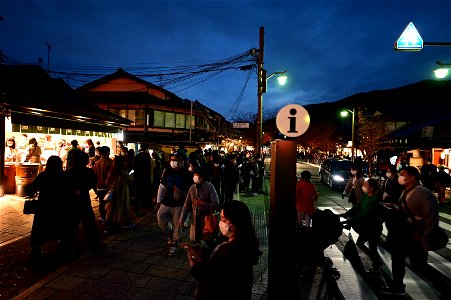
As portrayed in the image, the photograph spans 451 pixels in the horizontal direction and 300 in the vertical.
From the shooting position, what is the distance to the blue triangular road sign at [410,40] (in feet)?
27.0

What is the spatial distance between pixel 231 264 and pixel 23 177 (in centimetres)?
1028

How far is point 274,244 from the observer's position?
10.6ft

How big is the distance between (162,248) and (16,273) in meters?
2.55

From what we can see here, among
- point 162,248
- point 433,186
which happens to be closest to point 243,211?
point 162,248

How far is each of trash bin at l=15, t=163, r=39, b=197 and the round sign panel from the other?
988 cm

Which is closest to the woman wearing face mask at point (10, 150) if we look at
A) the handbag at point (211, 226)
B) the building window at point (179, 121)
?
the handbag at point (211, 226)

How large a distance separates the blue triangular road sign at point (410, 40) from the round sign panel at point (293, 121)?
6.82 meters

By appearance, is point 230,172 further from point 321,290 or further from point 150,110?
point 150,110

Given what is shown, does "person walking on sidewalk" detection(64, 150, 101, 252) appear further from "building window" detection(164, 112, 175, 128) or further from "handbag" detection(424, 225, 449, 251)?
"building window" detection(164, 112, 175, 128)

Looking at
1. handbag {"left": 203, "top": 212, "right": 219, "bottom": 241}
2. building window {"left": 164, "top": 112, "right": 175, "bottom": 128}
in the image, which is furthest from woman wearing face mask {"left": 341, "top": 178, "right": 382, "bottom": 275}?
building window {"left": 164, "top": 112, "right": 175, "bottom": 128}

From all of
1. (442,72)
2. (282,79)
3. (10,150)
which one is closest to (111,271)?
Answer: (10,150)

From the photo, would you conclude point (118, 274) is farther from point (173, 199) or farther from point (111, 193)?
point (111, 193)

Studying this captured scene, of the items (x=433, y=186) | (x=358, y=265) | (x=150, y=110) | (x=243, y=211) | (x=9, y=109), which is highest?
(x=150, y=110)

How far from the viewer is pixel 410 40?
8.30m
